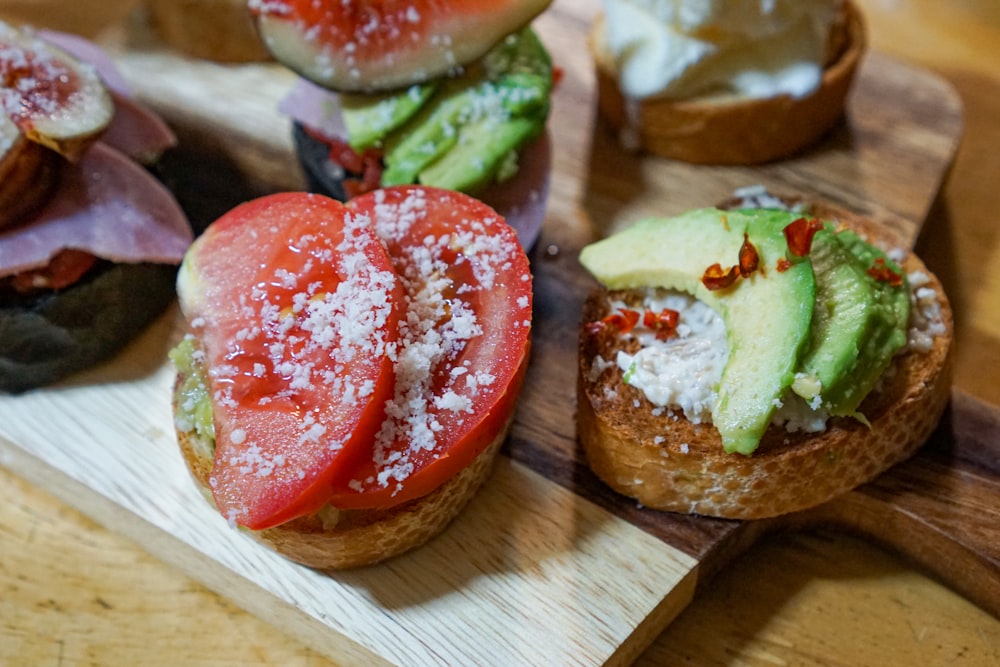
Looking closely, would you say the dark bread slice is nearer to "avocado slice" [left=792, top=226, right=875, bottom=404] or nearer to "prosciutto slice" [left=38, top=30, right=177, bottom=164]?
"prosciutto slice" [left=38, top=30, right=177, bottom=164]

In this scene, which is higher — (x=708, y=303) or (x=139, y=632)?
(x=708, y=303)

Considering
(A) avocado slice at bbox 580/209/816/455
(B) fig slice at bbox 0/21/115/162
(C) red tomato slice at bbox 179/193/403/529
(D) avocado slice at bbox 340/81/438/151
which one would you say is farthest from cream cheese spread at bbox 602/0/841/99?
(B) fig slice at bbox 0/21/115/162

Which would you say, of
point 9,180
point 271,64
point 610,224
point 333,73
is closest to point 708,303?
point 610,224

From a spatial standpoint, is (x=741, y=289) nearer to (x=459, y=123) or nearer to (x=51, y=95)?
(x=459, y=123)

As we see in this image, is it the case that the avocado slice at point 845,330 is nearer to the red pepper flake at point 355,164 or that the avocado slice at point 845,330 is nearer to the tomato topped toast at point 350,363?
the tomato topped toast at point 350,363

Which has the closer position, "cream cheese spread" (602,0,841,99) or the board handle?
the board handle

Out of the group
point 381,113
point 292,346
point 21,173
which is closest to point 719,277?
point 292,346

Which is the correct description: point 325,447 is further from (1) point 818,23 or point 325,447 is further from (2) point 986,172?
(2) point 986,172
